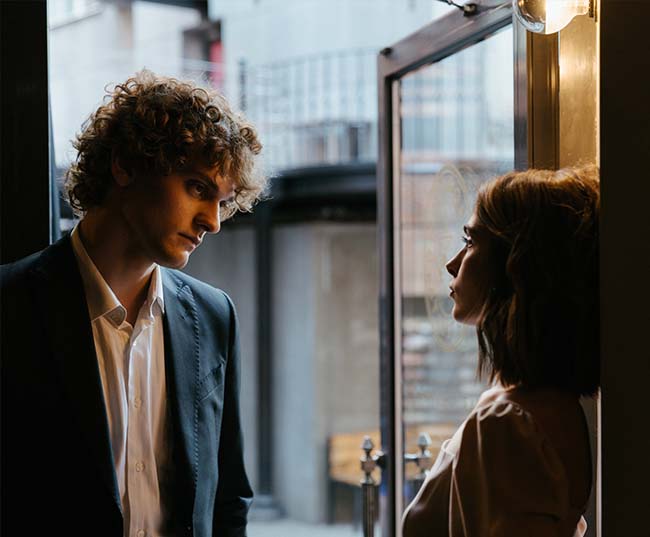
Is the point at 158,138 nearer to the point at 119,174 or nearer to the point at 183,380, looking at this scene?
the point at 119,174

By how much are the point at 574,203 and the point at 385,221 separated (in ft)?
4.34

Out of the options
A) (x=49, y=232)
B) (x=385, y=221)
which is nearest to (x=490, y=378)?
(x=49, y=232)

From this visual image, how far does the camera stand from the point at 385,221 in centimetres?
266

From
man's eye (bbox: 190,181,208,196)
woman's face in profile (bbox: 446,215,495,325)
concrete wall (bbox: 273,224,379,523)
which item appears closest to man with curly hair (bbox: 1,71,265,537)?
man's eye (bbox: 190,181,208,196)

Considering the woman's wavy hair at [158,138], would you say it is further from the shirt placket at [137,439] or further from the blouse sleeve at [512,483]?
the blouse sleeve at [512,483]

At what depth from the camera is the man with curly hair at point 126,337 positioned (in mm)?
1480

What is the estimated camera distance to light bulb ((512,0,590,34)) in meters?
1.54

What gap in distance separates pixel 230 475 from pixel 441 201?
1.36 meters

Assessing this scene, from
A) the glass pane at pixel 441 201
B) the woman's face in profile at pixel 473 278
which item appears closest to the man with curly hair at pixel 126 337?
the woman's face in profile at pixel 473 278

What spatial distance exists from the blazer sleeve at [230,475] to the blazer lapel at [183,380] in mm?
133

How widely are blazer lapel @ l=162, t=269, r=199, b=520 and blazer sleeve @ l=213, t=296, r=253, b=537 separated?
13cm

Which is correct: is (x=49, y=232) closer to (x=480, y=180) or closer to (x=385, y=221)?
(x=385, y=221)

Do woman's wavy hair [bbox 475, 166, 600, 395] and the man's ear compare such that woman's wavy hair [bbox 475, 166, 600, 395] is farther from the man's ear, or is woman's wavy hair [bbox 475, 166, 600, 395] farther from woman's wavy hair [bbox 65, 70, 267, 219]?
the man's ear

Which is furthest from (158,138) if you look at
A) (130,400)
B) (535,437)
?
(535,437)
